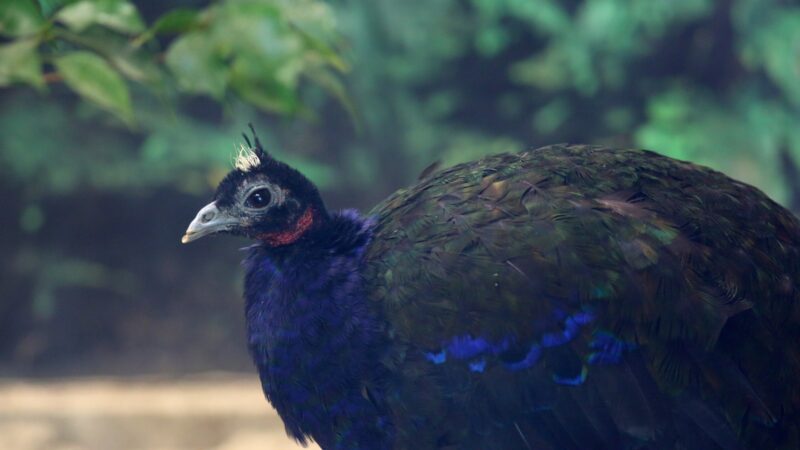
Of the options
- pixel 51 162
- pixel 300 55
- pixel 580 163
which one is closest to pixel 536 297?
pixel 580 163

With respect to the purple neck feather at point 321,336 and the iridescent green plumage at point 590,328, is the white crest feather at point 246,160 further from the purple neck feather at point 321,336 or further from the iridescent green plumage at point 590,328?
the iridescent green plumage at point 590,328

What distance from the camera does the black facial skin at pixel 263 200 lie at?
3.16 metres

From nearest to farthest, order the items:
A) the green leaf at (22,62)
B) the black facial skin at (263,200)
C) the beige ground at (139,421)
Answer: the green leaf at (22,62) < the black facial skin at (263,200) < the beige ground at (139,421)

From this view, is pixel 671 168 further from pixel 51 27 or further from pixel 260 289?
pixel 51 27

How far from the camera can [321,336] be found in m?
2.95

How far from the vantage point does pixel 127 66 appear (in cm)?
297

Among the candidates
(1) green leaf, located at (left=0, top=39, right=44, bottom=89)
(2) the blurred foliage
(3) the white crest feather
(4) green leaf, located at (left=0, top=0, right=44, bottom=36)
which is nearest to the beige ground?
(2) the blurred foliage

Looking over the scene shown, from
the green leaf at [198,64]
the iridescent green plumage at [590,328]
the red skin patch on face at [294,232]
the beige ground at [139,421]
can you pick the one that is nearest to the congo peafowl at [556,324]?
the iridescent green plumage at [590,328]

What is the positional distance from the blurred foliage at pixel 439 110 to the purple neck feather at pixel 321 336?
346 centimetres

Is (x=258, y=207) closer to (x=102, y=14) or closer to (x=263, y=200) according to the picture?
(x=263, y=200)

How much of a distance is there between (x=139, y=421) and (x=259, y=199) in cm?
296

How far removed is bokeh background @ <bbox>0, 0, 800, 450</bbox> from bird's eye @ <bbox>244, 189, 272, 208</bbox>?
10.1 ft

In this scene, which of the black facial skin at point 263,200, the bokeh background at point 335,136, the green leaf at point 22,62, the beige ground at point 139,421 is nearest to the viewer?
the green leaf at point 22,62

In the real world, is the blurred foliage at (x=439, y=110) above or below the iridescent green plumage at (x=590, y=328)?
above
